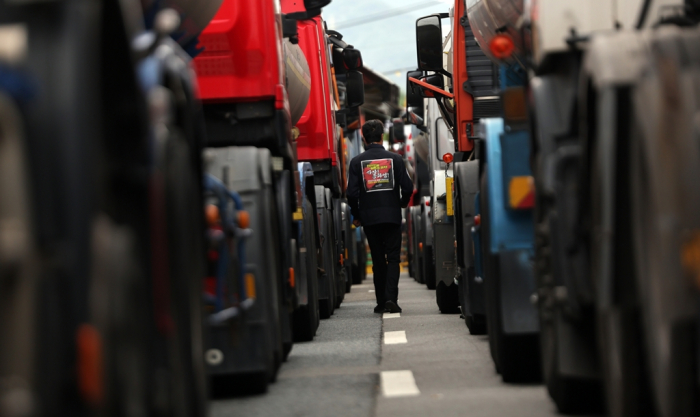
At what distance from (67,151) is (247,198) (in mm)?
3856

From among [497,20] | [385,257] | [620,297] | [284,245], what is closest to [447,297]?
[385,257]

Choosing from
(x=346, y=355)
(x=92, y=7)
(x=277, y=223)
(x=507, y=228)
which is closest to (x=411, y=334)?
(x=346, y=355)

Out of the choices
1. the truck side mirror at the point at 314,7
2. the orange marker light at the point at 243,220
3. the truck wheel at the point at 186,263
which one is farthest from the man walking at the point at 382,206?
the truck wheel at the point at 186,263

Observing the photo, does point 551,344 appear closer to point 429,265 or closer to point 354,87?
point 354,87

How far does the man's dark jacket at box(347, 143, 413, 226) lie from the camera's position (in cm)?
1259

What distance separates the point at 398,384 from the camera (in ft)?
21.9

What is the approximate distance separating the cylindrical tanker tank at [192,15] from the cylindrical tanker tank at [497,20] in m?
1.59

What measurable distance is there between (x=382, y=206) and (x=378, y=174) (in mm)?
379

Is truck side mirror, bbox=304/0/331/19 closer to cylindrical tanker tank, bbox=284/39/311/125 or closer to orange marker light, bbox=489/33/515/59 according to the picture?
cylindrical tanker tank, bbox=284/39/311/125

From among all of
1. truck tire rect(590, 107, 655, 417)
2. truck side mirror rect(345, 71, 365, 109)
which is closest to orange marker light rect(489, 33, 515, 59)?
truck tire rect(590, 107, 655, 417)

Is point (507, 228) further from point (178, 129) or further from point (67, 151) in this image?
point (67, 151)

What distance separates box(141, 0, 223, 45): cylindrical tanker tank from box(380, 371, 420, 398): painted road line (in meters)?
2.17

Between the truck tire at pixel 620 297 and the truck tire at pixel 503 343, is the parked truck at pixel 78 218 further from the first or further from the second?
the truck tire at pixel 503 343

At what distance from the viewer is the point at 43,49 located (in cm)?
252
